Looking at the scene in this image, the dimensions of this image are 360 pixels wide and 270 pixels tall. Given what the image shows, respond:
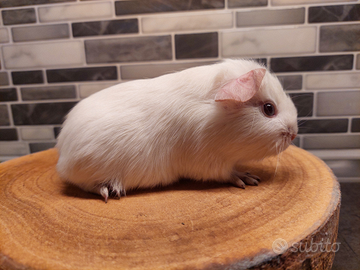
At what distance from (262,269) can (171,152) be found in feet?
1.64

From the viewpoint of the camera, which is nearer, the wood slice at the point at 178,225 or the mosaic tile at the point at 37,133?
the wood slice at the point at 178,225

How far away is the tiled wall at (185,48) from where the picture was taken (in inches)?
56.6

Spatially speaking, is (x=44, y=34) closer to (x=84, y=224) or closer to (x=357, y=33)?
(x=84, y=224)

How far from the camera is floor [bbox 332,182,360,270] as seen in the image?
3.59 feet

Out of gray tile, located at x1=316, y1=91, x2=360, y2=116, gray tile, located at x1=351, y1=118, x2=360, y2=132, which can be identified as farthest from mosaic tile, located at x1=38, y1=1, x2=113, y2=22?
gray tile, located at x1=351, y1=118, x2=360, y2=132

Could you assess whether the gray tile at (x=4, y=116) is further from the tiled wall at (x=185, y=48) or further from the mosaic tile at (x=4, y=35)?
the mosaic tile at (x=4, y=35)

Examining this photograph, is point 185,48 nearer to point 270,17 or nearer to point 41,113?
point 270,17

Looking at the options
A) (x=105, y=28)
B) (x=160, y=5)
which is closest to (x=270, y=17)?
(x=160, y=5)

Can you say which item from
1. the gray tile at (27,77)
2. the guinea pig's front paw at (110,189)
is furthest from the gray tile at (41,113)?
the guinea pig's front paw at (110,189)

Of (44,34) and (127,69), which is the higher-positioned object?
(44,34)

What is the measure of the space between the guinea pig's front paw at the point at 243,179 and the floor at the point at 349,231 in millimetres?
526

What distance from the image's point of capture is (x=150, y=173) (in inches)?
37.7

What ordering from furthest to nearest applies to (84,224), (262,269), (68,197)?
(68,197) < (84,224) < (262,269)

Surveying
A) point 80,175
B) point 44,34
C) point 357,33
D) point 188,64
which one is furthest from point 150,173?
point 357,33
